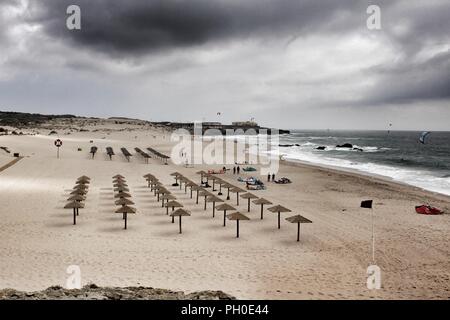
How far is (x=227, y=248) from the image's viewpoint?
14.5 m

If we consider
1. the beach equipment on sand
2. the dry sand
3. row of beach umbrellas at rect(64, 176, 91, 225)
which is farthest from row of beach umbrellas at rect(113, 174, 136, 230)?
the beach equipment on sand

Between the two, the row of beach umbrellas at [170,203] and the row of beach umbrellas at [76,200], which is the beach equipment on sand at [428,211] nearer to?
the row of beach umbrellas at [170,203]

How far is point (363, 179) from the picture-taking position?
3509 centimetres

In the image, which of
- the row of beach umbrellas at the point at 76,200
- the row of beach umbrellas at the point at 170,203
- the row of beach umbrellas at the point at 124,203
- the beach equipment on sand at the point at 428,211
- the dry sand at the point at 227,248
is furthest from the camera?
the beach equipment on sand at the point at 428,211

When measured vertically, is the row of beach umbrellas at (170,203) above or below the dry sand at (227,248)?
above

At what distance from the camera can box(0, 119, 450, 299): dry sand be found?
1113cm

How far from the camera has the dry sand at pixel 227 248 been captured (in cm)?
1113

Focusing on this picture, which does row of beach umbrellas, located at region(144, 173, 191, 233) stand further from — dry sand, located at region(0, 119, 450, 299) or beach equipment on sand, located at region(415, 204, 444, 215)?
beach equipment on sand, located at region(415, 204, 444, 215)

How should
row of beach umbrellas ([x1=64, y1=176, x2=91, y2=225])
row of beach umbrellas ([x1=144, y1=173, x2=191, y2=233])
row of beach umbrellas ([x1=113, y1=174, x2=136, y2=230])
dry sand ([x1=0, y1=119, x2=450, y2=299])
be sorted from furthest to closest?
row of beach umbrellas ([x1=64, y1=176, x2=91, y2=225]), row of beach umbrellas ([x1=113, y1=174, x2=136, y2=230]), row of beach umbrellas ([x1=144, y1=173, x2=191, y2=233]), dry sand ([x1=0, y1=119, x2=450, y2=299])

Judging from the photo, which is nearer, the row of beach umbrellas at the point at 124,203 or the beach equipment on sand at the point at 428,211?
the row of beach umbrellas at the point at 124,203

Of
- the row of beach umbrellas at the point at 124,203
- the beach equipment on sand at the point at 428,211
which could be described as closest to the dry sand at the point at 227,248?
the beach equipment on sand at the point at 428,211

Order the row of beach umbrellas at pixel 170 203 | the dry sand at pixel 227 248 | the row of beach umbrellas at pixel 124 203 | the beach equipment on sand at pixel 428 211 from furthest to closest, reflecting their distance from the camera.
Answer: the beach equipment on sand at pixel 428 211
the row of beach umbrellas at pixel 124 203
the row of beach umbrellas at pixel 170 203
the dry sand at pixel 227 248
